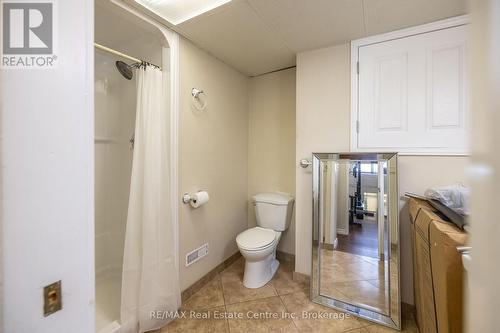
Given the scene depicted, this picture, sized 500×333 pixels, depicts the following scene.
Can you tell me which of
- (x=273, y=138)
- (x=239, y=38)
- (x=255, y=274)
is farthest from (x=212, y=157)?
(x=255, y=274)

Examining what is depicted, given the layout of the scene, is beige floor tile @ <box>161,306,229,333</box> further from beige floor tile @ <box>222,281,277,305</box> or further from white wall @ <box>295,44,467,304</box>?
white wall @ <box>295,44,467,304</box>

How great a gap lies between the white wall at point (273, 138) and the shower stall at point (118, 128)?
43.4 inches

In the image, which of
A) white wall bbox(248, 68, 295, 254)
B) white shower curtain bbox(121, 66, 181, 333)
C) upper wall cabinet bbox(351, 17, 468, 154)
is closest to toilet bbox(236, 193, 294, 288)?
white wall bbox(248, 68, 295, 254)

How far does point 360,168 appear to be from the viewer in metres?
1.65

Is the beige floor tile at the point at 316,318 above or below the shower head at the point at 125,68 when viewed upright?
below

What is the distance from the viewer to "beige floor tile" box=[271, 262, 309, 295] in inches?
73.1

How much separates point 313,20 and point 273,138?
119 cm

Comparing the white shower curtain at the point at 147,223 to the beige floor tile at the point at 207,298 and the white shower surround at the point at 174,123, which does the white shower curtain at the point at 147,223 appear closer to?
the white shower surround at the point at 174,123

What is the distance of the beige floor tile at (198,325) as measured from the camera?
1436mm

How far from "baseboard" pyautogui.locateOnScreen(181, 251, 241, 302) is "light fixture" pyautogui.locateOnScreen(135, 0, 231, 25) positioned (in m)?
2.08

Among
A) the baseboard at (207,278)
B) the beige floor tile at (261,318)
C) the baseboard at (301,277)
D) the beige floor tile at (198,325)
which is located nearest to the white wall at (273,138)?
the baseboard at (301,277)

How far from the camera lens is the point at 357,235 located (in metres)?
1.67

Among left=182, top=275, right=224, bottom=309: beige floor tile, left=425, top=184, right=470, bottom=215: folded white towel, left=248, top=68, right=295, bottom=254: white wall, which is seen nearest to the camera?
left=425, top=184, right=470, bottom=215: folded white towel

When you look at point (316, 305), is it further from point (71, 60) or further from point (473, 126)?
point (71, 60)
